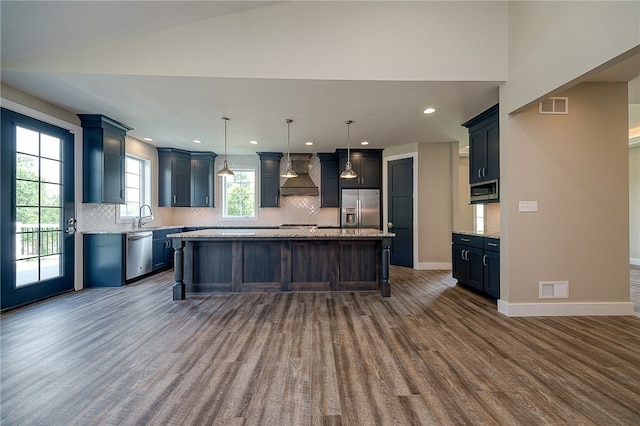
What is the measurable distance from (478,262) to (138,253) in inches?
223

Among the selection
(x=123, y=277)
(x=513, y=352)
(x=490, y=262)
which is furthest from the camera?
(x=123, y=277)

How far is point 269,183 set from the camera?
6621 millimetres

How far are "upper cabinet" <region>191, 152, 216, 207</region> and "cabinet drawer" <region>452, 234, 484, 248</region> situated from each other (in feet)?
18.0

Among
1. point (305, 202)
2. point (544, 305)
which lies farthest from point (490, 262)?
point (305, 202)

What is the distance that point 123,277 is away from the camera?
4.38 metres

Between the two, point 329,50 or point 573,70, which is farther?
point 329,50

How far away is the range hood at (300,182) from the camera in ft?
21.3

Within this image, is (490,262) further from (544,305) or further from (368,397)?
(368,397)

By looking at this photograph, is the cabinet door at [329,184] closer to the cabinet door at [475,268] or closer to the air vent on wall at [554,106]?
the cabinet door at [475,268]

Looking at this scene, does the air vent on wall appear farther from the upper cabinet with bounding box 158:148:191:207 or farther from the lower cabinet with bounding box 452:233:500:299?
the upper cabinet with bounding box 158:148:191:207

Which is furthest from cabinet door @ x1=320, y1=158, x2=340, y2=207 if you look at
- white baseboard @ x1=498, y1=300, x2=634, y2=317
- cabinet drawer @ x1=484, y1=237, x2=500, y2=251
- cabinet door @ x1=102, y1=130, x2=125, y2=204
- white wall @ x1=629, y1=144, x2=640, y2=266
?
white wall @ x1=629, y1=144, x2=640, y2=266

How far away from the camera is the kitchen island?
3.94 m

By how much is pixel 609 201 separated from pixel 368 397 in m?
3.66

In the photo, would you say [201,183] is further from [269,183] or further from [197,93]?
[197,93]
